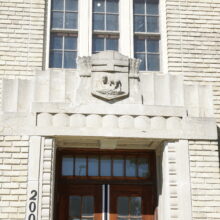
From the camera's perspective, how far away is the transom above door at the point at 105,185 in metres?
9.78

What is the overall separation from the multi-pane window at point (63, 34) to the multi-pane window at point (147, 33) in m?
1.44

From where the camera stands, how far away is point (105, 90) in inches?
350

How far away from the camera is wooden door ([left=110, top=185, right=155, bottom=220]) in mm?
9820

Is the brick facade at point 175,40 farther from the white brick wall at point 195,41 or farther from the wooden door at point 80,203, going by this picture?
the wooden door at point 80,203

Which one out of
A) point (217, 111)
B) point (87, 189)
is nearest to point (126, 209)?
point (87, 189)

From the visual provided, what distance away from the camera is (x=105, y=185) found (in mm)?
9969

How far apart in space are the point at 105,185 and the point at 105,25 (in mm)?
3834

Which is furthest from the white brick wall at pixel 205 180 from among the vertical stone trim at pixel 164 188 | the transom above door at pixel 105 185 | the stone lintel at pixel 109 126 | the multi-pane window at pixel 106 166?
the multi-pane window at pixel 106 166

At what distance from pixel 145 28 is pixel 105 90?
3.18 meters

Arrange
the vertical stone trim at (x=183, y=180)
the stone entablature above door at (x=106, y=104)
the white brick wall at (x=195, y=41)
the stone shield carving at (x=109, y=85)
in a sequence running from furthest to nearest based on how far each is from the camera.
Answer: the white brick wall at (x=195, y=41) < the stone shield carving at (x=109, y=85) < the stone entablature above door at (x=106, y=104) < the vertical stone trim at (x=183, y=180)

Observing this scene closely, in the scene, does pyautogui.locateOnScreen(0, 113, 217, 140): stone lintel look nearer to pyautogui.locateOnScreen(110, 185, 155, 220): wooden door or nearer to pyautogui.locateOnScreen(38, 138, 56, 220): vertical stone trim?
pyautogui.locateOnScreen(38, 138, 56, 220): vertical stone trim

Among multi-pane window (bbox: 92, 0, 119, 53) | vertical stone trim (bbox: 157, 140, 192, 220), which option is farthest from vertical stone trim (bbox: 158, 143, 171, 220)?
multi-pane window (bbox: 92, 0, 119, 53)

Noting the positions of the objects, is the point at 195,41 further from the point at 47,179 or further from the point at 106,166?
the point at 47,179

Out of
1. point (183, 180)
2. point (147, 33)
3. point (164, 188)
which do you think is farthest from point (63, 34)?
point (183, 180)
